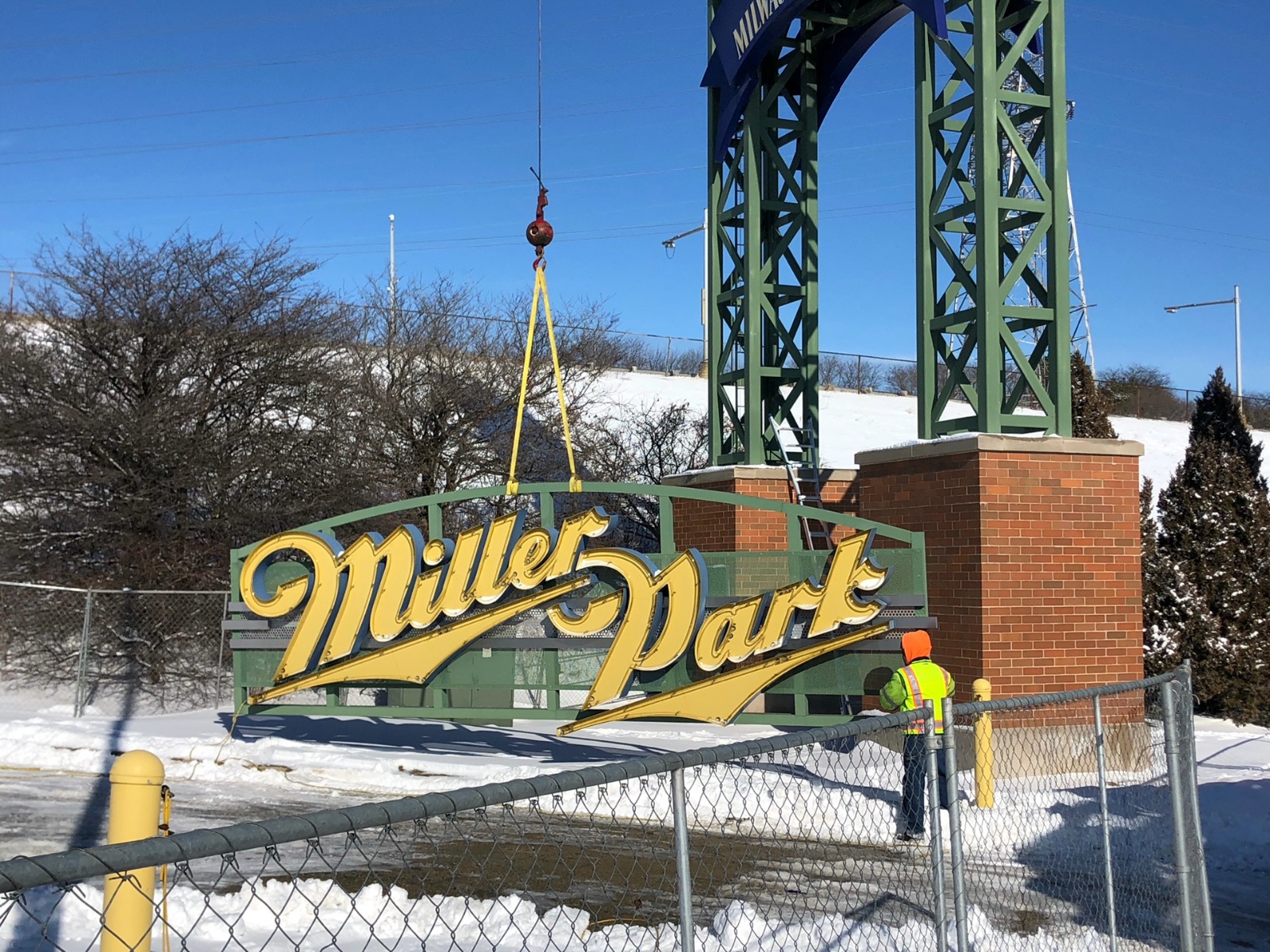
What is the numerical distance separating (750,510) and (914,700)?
5.27 m

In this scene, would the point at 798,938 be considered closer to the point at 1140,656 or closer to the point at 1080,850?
the point at 1080,850

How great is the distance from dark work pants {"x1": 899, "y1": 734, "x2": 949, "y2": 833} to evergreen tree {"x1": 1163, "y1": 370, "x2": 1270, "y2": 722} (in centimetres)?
825

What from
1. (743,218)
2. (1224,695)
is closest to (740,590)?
(743,218)

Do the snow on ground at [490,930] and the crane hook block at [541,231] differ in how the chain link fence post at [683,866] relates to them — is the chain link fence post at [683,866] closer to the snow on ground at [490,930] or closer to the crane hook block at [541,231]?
the snow on ground at [490,930]

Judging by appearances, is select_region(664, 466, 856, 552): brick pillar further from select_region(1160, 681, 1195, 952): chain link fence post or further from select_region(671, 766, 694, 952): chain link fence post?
select_region(671, 766, 694, 952): chain link fence post

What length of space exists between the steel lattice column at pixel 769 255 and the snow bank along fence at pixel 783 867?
516 cm

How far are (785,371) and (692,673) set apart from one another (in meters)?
5.74

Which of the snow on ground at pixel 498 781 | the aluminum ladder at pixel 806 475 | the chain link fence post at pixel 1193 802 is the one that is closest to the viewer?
the chain link fence post at pixel 1193 802

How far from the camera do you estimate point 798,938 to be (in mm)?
6180

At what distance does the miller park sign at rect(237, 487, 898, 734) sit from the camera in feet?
34.8

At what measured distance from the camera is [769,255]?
15477mm

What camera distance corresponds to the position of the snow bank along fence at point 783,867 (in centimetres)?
495

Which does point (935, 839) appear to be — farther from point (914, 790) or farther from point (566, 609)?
point (566, 609)

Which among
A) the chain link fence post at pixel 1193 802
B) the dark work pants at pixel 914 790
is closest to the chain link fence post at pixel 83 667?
the dark work pants at pixel 914 790
